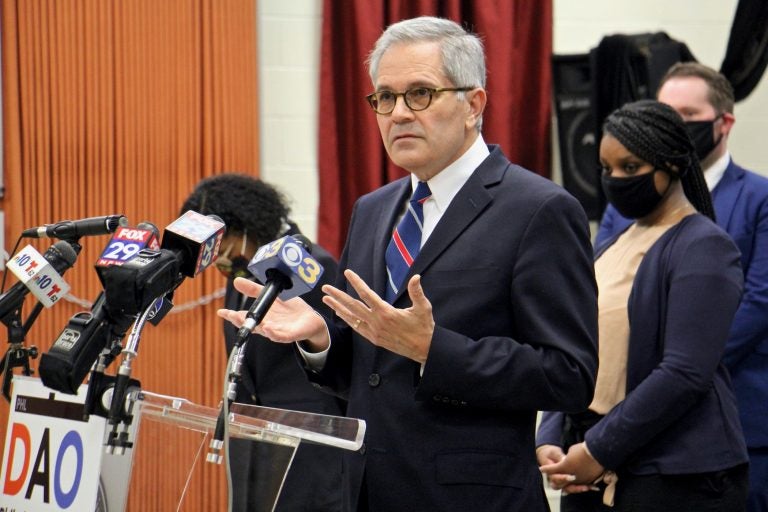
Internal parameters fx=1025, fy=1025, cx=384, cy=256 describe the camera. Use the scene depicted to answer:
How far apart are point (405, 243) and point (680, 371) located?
0.84 meters

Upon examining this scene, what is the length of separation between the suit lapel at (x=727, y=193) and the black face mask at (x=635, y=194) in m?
0.61

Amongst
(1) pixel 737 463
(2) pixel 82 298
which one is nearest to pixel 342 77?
(2) pixel 82 298

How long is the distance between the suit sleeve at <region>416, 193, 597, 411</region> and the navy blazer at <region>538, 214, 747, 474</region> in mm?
636

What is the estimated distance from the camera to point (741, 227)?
322 cm

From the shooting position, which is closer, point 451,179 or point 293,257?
point 293,257

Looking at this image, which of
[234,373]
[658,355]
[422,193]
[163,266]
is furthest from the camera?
[658,355]

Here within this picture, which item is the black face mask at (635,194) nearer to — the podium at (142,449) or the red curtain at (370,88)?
the podium at (142,449)

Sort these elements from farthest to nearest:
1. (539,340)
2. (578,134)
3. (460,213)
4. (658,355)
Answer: (578,134), (658,355), (460,213), (539,340)

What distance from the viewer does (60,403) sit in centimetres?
188

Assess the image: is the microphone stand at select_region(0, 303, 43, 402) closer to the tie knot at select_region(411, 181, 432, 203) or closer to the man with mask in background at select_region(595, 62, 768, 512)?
the tie knot at select_region(411, 181, 432, 203)

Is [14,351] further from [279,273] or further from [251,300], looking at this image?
[251,300]

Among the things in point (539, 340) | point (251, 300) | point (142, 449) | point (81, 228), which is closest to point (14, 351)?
point (81, 228)

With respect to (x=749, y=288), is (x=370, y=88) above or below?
above

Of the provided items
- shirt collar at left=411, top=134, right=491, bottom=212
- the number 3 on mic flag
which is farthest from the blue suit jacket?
the number 3 on mic flag
